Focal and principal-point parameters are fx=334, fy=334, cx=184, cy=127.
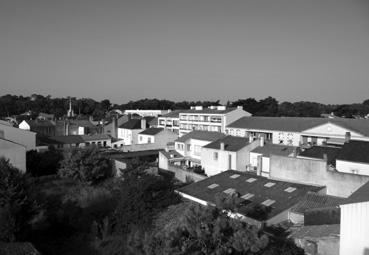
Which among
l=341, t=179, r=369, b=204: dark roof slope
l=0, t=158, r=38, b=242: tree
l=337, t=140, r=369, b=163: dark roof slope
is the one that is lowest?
l=0, t=158, r=38, b=242: tree

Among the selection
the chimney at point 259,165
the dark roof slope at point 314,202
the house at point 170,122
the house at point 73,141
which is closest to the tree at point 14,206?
the dark roof slope at point 314,202

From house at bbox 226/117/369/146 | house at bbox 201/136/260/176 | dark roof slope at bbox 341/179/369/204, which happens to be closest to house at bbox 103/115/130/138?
house at bbox 226/117/369/146

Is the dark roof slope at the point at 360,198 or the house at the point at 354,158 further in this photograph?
the house at the point at 354,158

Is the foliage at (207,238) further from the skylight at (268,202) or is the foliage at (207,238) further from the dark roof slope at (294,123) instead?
the dark roof slope at (294,123)

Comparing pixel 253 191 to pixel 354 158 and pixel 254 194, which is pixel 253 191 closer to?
pixel 254 194

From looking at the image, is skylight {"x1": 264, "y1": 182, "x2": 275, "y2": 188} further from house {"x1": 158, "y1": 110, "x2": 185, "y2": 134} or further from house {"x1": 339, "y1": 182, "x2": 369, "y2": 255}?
house {"x1": 158, "y1": 110, "x2": 185, "y2": 134}

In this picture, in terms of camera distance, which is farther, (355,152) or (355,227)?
(355,152)

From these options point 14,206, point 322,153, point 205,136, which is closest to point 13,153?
point 14,206

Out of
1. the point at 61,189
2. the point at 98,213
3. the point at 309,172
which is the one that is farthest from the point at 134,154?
the point at 309,172
